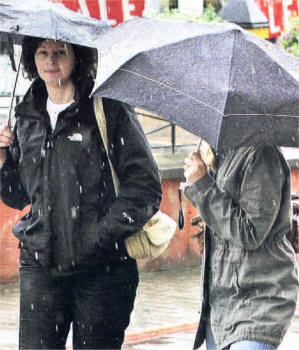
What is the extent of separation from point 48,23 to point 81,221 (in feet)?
3.17

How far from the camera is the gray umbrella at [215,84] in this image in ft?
14.3

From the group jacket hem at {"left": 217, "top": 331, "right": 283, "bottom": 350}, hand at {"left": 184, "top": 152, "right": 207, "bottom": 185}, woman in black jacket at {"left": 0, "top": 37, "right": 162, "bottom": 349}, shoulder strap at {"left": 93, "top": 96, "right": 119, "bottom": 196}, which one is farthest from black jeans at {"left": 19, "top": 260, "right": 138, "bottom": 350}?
jacket hem at {"left": 217, "top": 331, "right": 283, "bottom": 350}

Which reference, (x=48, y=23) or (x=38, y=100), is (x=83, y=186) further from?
(x=48, y=23)

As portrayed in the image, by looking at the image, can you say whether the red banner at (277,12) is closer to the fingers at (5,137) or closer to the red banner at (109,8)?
the red banner at (109,8)

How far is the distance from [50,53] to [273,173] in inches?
52.2

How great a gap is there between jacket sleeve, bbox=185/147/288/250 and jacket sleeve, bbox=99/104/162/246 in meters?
0.48

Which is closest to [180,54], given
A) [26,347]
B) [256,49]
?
[256,49]

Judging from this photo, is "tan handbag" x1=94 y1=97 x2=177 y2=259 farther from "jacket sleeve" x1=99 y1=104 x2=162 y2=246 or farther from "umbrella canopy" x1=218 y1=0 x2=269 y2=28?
"umbrella canopy" x1=218 y1=0 x2=269 y2=28

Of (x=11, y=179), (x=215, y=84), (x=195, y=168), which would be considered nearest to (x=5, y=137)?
(x=11, y=179)

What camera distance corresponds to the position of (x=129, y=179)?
497 centimetres

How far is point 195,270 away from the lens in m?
10.6

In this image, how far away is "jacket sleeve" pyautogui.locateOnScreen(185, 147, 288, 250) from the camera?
4.45 metres

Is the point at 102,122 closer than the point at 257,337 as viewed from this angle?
No

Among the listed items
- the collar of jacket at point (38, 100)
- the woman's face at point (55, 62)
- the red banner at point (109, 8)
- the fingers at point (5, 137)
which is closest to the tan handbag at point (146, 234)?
the collar of jacket at point (38, 100)
